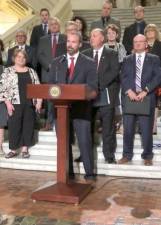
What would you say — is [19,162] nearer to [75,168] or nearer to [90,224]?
[75,168]

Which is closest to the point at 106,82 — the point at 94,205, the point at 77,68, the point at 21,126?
the point at 77,68

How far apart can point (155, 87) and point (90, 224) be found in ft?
7.25

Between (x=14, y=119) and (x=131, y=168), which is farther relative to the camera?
(x=14, y=119)

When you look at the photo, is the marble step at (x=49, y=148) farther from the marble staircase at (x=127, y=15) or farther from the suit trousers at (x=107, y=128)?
the marble staircase at (x=127, y=15)

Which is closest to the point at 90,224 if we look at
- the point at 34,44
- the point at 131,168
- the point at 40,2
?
the point at 131,168

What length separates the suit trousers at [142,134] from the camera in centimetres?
580

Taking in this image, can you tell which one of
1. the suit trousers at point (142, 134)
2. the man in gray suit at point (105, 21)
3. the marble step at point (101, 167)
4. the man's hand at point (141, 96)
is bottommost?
the marble step at point (101, 167)

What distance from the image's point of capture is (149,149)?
232 inches

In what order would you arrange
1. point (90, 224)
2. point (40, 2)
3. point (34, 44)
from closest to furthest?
point (90, 224)
point (34, 44)
point (40, 2)

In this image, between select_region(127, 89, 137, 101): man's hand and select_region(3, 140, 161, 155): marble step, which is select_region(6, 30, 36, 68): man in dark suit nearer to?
select_region(3, 140, 161, 155): marble step

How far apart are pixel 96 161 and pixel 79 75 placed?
4.39 ft

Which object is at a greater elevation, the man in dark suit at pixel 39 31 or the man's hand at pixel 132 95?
the man in dark suit at pixel 39 31

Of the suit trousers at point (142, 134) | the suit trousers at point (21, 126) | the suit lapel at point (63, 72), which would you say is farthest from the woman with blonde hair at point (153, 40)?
the suit lapel at point (63, 72)

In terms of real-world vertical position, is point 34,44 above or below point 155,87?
above
